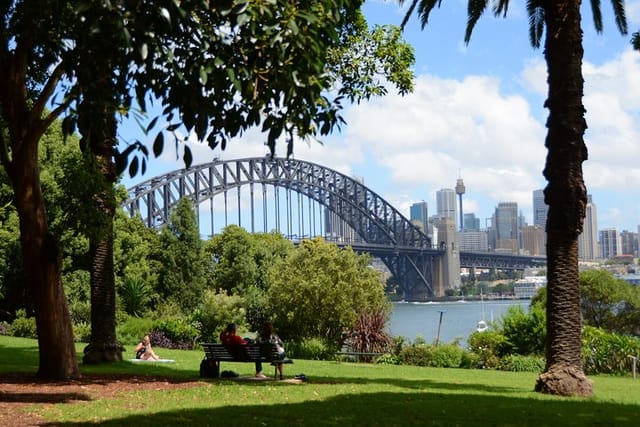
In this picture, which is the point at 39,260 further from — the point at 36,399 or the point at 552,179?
the point at 552,179

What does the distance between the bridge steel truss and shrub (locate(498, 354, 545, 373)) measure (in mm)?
53845

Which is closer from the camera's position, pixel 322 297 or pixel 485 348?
pixel 485 348

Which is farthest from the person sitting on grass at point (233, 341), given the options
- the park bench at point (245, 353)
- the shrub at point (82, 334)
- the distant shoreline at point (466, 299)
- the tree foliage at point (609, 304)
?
the distant shoreline at point (466, 299)

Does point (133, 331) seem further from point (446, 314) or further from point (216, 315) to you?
point (446, 314)

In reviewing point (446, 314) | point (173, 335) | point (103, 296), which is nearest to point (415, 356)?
point (173, 335)

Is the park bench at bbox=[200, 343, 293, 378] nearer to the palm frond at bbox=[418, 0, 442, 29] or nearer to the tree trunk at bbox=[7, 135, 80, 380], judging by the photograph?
the tree trunk at bbox=[7, 135, 80, 380]

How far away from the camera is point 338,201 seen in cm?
10731

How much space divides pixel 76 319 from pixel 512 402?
2145 cm

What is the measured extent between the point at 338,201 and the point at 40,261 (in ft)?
315

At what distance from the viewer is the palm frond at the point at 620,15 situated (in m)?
16.0

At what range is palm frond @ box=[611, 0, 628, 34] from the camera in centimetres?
1595

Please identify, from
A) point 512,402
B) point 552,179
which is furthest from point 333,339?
point 512,402

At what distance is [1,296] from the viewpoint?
3048 cm

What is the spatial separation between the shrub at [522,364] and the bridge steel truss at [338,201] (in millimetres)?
53845
